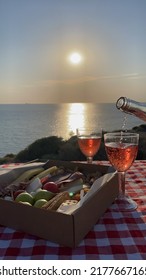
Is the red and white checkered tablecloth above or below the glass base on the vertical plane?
below

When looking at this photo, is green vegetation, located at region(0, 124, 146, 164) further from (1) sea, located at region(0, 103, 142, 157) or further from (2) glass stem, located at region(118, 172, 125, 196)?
(2) glass stem, located at region(118, 172, 125, 196)

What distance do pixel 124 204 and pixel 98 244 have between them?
224 millimetres

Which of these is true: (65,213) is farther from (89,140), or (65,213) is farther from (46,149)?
(46,149)

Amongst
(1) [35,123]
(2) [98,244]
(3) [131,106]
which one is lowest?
(2) [98,244]

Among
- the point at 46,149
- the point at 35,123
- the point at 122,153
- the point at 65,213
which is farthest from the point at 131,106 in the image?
the point at 35,123

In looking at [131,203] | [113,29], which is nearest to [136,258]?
[131,203]

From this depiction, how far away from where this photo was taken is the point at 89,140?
1.03 m

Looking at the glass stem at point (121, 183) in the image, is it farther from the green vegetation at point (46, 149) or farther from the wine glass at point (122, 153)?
the green vegetation at point (46, 149)

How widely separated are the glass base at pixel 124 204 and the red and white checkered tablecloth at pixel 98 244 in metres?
0.03

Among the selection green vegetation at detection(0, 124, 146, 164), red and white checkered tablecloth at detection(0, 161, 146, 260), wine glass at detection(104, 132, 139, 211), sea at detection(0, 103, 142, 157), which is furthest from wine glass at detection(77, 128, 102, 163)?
green vegetation at detection(0, 124, 146, 164)

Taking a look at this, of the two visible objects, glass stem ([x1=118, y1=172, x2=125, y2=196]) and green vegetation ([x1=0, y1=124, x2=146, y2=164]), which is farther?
green vegetation ([x1=0, y1=124, x2=146, y2=164])

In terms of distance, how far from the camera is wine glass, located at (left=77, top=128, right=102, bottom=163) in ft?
3.38

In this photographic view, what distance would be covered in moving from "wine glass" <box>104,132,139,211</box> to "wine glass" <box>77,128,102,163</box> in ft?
0.67
